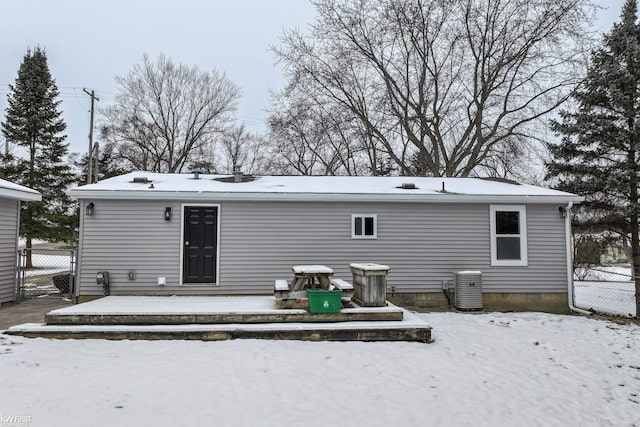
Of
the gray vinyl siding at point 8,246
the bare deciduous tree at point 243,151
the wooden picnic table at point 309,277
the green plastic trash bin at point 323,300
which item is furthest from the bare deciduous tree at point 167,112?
the green plastic trash bin at point 323,300

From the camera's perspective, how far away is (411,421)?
3.21 m

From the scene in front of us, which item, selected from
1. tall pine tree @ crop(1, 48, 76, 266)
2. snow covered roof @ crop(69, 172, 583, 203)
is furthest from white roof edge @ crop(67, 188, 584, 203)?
tall pine tree @ crop(1, 48, 76, 266)

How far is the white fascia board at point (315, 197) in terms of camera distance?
24.1ft

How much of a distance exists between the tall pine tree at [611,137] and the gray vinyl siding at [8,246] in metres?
13.5

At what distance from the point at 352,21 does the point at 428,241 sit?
490 inches

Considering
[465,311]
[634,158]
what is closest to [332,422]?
[465,311]

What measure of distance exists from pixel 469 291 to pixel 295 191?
391 cm

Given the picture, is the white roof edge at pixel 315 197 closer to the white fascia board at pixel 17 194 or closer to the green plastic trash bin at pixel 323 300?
the white fascia board at pixel 17 194

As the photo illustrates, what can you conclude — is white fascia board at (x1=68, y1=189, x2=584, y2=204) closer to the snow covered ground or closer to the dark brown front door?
the dark brown front door

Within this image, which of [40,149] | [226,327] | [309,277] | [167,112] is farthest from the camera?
[167,112]

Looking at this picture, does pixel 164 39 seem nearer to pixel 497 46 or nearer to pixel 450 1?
pixel 450 1

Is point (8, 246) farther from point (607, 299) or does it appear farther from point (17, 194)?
point (607, 299)

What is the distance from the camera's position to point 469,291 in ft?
25.0

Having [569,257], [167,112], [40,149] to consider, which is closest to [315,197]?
[569,257]
